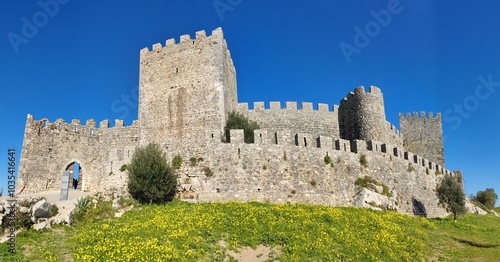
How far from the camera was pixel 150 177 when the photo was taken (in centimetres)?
2264

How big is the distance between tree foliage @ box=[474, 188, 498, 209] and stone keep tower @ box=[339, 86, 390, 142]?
108 feet

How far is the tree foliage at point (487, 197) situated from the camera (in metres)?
60.0

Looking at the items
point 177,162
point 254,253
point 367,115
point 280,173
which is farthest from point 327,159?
point 254,253

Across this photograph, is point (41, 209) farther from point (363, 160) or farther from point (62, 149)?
point (363, 160)

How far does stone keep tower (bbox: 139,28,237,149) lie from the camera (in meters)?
30.3

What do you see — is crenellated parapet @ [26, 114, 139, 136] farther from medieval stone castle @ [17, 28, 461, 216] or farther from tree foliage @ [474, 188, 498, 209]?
tree foliage @ [474, 188, 498, 209]

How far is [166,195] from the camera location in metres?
23.5

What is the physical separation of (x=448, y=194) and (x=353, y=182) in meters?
10.3

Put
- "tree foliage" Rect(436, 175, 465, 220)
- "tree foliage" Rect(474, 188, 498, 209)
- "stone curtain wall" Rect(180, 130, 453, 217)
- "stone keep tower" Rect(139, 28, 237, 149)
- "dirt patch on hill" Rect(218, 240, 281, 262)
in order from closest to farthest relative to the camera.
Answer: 1. "dirt patch on hill" Rect(218, 240, 281, 262)
2. "stone curtain wall" Rect(180, 130, 453, 217)
3. "stone keep tower" Rect(139, 28, 237, 149)
4. "tree foliage" Rect(436, 175, 465, 220)
5. "tree foliage" Rect(474, 188, 498, 209)

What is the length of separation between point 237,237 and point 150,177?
7.71 metres

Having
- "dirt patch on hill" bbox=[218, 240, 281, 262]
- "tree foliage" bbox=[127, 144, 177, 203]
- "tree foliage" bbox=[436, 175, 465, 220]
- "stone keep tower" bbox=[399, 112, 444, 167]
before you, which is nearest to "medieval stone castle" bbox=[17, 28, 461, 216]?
"tree foliage" bbox=[436, 175, 465, 220]

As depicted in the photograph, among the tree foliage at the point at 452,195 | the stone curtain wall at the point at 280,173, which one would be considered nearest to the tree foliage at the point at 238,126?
the stone curtain wall at the point at 280,173

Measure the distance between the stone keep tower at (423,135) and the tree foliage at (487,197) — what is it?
20624 mm

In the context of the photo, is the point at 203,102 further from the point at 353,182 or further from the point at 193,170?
the point at 353,182
